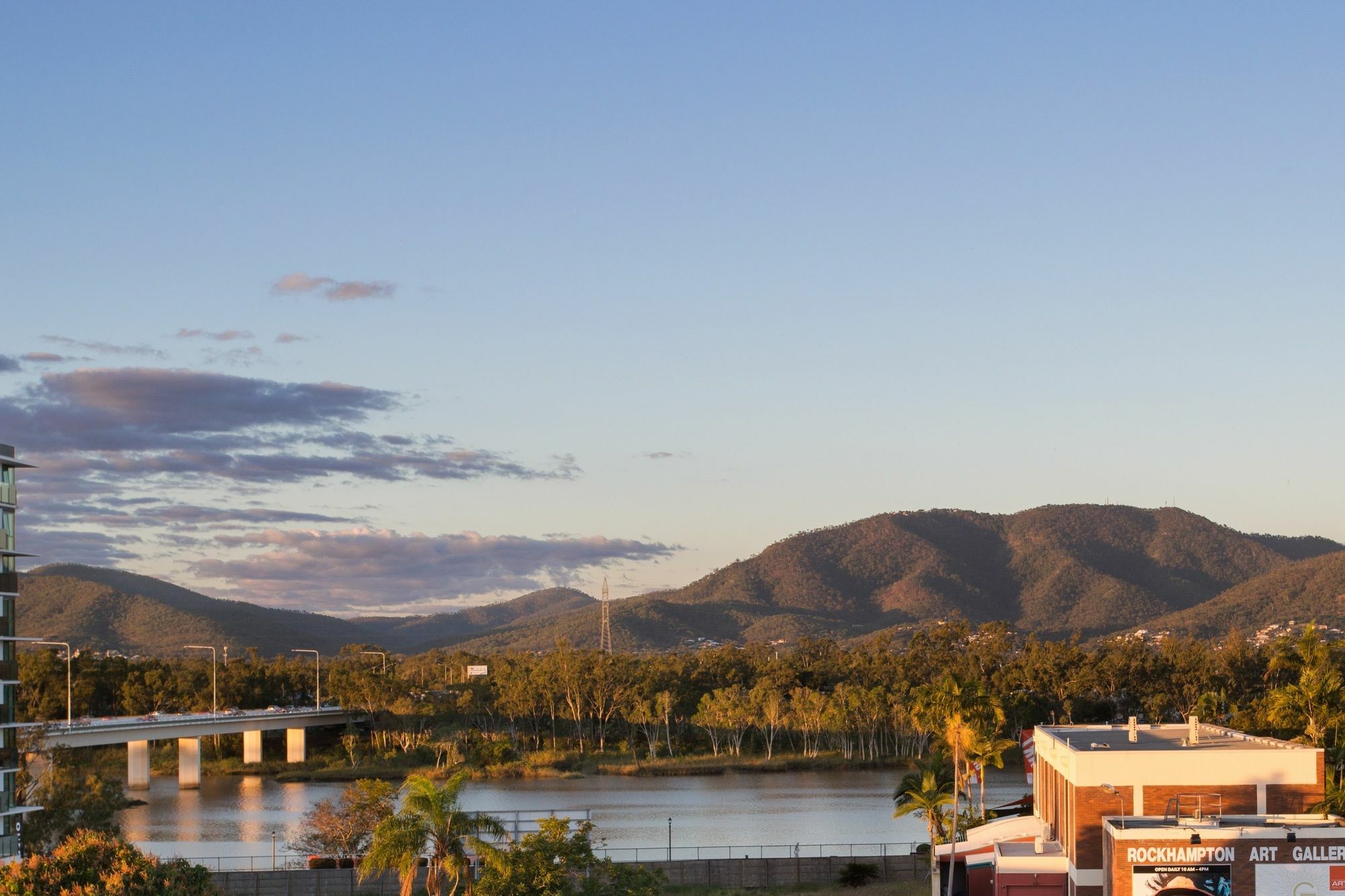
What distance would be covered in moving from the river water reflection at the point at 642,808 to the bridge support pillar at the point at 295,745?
9035 mm

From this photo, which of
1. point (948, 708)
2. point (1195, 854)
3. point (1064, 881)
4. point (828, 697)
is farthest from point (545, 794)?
point (1195, 854)

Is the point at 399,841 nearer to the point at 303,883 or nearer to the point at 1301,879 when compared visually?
the point at 303,883

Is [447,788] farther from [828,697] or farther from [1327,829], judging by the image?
[828,697]

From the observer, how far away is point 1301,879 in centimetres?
3866

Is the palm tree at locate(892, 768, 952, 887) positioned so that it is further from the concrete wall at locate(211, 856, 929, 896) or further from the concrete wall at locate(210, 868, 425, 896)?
the concrete wall at locate(210, 868, 425, 896)

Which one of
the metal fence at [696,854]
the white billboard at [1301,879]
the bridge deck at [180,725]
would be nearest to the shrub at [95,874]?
the white billboard at [1301,879]

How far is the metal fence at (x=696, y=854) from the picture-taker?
6369 centimetres

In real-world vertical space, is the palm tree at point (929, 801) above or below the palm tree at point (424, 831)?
below

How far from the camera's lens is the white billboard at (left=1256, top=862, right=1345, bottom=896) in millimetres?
38562

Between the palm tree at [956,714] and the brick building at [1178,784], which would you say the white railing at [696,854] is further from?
the brick building at [1178,784]

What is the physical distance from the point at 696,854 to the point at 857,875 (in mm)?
13306

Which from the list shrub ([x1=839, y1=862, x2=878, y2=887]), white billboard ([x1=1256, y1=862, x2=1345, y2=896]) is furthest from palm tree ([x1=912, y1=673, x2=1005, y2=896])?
white billboard ([x1=1256, y1=862, x2=1345, y2=896])

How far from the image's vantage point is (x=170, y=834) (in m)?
82.5

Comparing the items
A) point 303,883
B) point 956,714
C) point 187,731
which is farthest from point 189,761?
point 956,714
